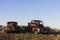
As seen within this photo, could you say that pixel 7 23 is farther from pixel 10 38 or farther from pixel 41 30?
pixel 10 38

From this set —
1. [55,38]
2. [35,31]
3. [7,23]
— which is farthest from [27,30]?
[55,38]

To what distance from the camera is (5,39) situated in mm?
20844

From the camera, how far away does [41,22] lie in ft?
100.0

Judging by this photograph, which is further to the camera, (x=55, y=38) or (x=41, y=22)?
(x=41, y=22)

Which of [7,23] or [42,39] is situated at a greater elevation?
[7,23]

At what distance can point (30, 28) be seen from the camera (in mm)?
29938

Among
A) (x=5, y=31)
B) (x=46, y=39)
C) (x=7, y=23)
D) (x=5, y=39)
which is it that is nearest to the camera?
(x=5, y=39)

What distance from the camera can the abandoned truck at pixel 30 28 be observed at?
93.6 feet

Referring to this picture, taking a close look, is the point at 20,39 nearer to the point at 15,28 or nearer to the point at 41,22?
the point at 15,28

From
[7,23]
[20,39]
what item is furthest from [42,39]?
[7,23]

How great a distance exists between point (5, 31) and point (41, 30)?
563 cm

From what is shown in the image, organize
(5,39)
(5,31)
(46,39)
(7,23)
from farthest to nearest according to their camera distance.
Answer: (7,23), (5,31), (46,39), (5,39)

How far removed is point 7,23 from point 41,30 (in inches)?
239

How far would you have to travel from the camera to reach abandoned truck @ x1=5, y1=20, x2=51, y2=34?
93.6 feet
